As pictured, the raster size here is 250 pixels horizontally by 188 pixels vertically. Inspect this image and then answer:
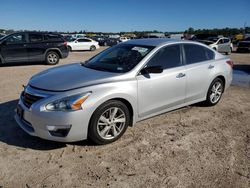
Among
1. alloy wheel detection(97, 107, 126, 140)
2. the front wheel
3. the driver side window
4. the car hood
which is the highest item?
the driver side window

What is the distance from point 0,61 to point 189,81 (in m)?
9.56

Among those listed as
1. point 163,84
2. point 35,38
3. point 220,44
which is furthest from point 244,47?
point 163,84

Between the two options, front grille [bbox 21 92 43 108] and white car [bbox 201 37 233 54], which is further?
white car [bbox 201 37 233 54]

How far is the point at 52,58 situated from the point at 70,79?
9318mm

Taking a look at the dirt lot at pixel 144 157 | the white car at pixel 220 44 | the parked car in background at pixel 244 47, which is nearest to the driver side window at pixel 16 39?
the dirt lot at pixel 144 157

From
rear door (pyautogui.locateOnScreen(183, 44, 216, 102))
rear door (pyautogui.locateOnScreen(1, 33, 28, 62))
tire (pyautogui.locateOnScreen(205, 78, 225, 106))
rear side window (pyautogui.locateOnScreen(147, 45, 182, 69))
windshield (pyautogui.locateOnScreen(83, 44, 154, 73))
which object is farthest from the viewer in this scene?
rear door (pyautogui.locateOnScreen(1, 33, 28, 62))

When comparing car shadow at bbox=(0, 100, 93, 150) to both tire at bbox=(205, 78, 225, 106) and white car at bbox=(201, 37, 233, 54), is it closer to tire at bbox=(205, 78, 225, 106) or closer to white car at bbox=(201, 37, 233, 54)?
tire at bbox=(205, 78, 225, 106)

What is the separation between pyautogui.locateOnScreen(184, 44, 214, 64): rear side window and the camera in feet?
16.6

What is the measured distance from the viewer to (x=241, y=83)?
877 centimetres

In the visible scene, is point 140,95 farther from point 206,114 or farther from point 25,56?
point 25,56

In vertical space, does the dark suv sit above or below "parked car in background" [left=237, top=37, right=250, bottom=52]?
above

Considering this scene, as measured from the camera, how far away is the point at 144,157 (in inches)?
141

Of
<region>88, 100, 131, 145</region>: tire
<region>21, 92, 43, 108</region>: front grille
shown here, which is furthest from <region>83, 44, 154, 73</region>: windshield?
<region>21, 92, 43, 108</region>: front grille

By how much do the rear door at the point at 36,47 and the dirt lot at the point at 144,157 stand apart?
7570mm
